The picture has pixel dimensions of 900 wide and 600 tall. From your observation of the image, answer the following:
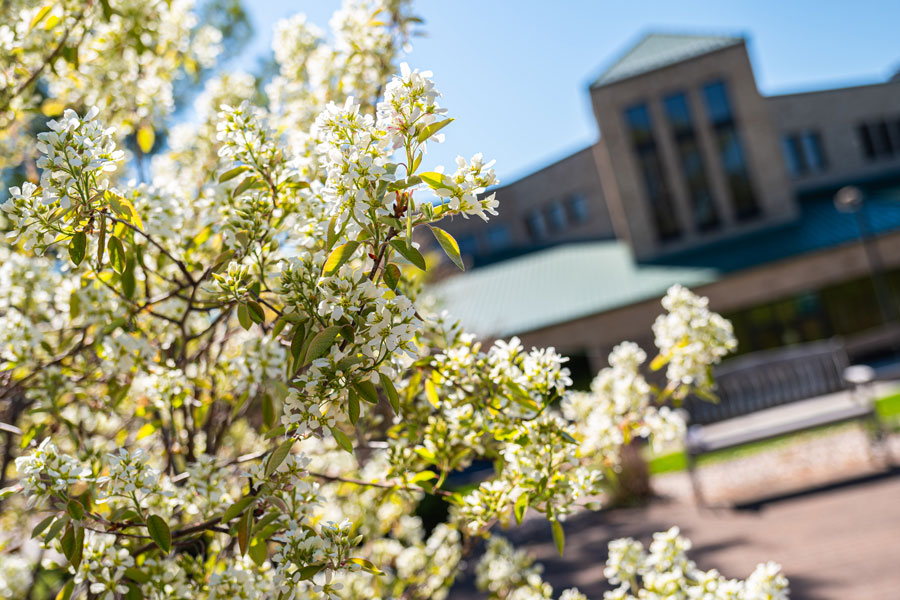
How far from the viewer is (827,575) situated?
523 centimetres

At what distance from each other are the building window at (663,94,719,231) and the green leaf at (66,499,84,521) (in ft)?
72.4

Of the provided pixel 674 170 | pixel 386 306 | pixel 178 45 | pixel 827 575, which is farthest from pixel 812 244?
pixel 386 306

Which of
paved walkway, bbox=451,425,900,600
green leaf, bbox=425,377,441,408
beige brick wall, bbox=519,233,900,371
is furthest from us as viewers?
beige brick wall, bbox=519,233,900,371

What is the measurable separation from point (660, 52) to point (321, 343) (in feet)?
77.0

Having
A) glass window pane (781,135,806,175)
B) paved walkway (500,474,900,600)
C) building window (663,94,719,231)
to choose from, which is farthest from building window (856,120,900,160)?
paved walkway (500,474,900,600)

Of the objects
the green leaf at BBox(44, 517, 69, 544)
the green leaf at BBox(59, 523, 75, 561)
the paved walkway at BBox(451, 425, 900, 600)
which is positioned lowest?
the paved walkway at BBox(451, 425, 900, 600)

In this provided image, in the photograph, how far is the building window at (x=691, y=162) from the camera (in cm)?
2131

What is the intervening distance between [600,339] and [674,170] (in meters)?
5.99

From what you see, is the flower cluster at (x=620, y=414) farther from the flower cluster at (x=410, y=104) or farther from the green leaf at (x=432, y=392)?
the flower cluster at (x=410, y=104)

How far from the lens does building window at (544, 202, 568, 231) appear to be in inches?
1097

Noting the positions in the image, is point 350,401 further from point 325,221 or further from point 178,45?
point 178,45

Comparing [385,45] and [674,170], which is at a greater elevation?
[674,170]

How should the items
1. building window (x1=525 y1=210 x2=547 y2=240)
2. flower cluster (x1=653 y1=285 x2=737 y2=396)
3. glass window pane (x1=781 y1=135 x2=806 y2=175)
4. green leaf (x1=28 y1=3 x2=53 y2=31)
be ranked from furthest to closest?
building window (x1=525 y1=210 x2=547 y2=240), glass window pane (x1=781 y1=135 x2=806 y2=175), flower cluster (x1=653 y1=285 x2=737 y2=396), green leaf (x1=28 y1=3 x2=53 y2=31)

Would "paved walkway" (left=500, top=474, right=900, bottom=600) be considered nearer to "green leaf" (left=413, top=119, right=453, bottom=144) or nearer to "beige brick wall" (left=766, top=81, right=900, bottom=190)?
"green leaf" (left=413, top=119, right=453, bottom=144)
